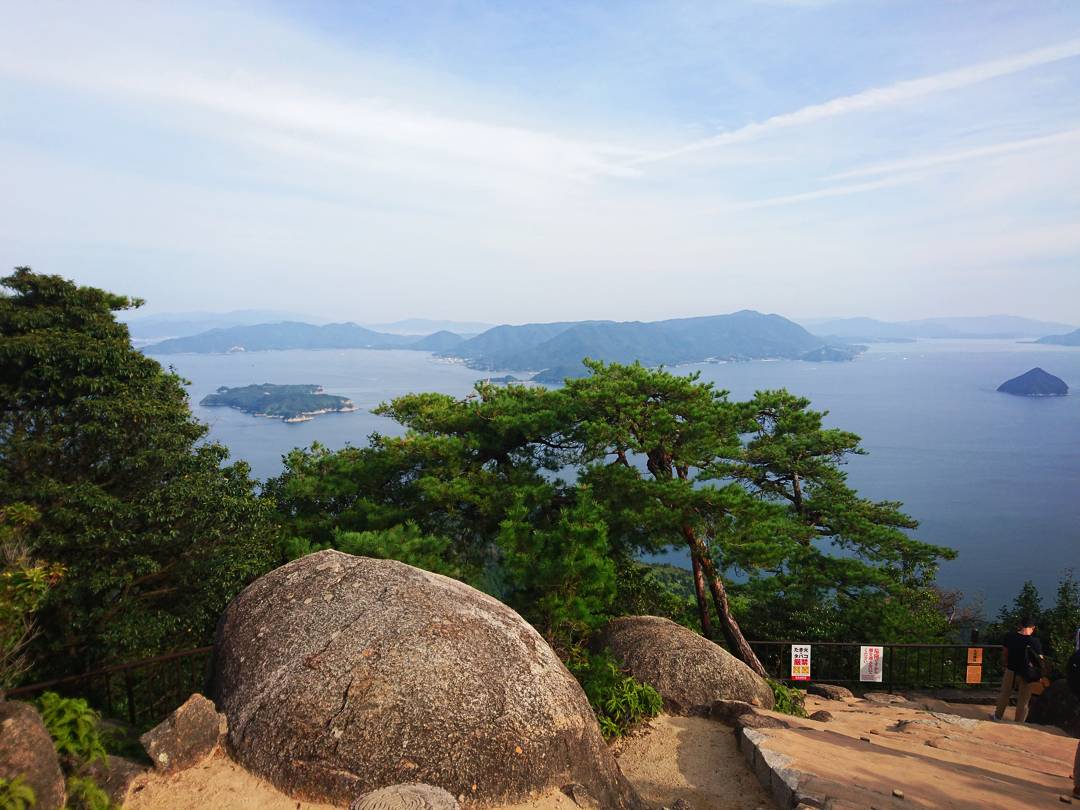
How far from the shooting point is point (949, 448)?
89750mm

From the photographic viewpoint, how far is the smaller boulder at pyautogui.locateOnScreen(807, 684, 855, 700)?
12.4 meters

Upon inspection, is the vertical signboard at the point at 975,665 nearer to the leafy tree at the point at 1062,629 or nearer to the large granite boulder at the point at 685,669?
the leafy tree at the point at 1062,629

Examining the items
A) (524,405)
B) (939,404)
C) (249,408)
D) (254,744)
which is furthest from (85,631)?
(939,404)

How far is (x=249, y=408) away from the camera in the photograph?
118 meters

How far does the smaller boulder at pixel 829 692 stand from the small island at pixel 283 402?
344 ft

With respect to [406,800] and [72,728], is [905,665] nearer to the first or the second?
[406,800]

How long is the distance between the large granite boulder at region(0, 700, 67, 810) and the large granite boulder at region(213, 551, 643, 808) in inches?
63.7

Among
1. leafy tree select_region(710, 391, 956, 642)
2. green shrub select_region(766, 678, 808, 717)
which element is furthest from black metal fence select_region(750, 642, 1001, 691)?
green shrub select_region(766, 678, 808, 717)

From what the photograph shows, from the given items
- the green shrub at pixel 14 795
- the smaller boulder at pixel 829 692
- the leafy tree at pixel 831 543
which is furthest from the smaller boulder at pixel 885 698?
the green shrub at pixel 14 795

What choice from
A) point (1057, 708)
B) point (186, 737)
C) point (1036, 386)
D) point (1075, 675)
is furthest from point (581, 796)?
point (1036, 386)

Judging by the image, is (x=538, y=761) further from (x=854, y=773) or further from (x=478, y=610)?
(x=854, y=773)

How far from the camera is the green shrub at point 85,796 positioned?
4.82m

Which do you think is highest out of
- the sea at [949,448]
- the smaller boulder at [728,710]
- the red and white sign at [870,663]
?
the smaller boulder at [728,710]

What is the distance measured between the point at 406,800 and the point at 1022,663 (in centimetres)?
964
